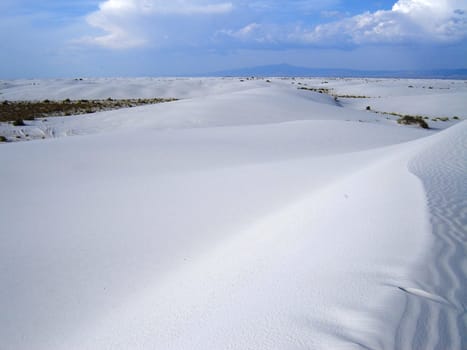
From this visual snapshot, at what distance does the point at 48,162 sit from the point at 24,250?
460 centimetres

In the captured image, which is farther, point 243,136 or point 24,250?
point 243,136

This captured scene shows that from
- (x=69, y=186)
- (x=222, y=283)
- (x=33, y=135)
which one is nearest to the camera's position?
(x=222, y=283)

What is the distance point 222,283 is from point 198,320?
2.03 feet

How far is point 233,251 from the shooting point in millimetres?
4172

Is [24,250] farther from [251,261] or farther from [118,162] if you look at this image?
[118,162]

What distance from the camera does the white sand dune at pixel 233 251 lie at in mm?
2279

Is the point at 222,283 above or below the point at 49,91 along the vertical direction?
below

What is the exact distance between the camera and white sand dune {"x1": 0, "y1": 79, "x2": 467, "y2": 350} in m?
2.28

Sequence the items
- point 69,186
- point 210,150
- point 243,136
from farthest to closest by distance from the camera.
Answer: point 243,136 → point 210,150 → point 69,186

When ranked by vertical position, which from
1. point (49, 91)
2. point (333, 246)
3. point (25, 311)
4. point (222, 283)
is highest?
point (49, 91)

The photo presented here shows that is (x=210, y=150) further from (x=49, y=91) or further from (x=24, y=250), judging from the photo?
(x=49, y=91)

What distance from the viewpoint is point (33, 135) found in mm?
14641

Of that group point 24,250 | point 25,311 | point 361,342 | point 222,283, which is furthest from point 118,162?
point 361,342

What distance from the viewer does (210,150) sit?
10.2m
